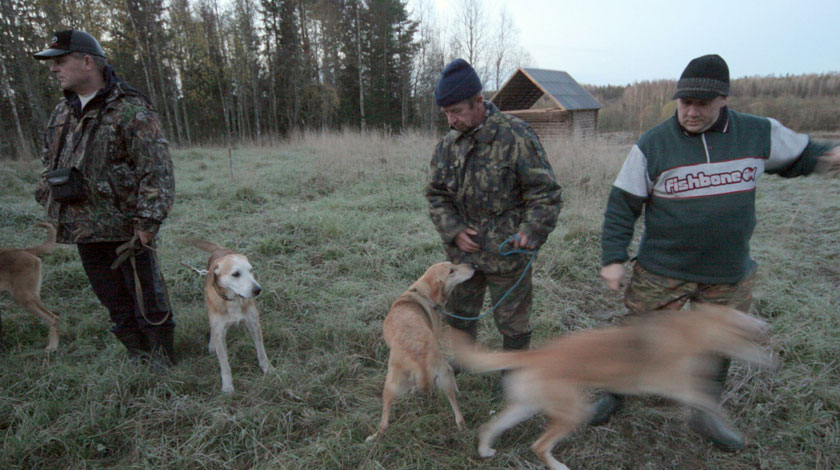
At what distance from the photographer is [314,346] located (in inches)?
130

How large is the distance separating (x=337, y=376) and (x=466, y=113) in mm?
2011

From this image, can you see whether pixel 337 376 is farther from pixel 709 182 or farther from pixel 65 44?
pixel 65 44

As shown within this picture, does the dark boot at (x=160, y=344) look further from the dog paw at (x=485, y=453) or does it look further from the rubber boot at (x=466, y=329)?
the dog paw at (x=485, y=453)

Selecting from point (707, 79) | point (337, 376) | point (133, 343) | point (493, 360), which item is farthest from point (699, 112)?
point (133, 343)

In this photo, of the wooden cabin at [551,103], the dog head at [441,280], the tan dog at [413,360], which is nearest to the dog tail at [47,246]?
the tan dog at [413,360]

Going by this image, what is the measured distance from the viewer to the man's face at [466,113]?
7.11ft

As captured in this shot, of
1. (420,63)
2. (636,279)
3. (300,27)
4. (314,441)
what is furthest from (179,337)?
(420,63)

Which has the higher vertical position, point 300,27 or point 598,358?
point 300,27

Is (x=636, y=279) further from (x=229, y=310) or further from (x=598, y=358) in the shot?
(x=229, y=310)

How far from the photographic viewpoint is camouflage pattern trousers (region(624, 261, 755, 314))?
1954 mm

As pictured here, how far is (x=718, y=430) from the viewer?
2.20 meters

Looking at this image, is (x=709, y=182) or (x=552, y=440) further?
(x=552, y=440)

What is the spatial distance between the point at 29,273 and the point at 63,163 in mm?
1589

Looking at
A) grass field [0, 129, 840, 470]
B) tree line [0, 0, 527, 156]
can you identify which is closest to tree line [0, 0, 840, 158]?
tree line [0, 0, 527, 156]
